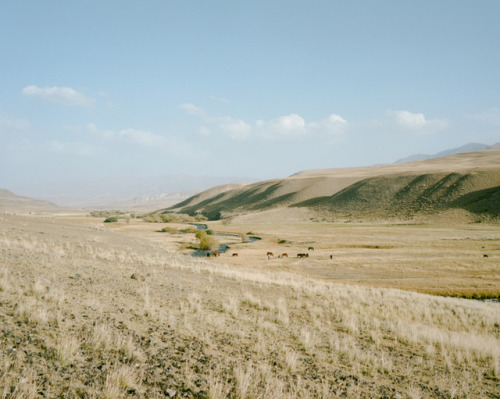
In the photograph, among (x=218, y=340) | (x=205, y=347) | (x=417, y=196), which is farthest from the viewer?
(x=417, y=196)

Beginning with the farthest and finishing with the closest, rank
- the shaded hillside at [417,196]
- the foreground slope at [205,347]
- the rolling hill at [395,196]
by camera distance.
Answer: the rolling hill at [395,196], the shaded hillside at [417,196], the foreground slope at [205,347]

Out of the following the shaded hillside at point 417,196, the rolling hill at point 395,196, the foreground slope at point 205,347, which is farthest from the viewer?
the rolling hill at point 395,196

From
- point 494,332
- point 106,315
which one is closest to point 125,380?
point 106,315

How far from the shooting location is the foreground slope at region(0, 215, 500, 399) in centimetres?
555

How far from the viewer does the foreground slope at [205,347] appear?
5551 millimetres

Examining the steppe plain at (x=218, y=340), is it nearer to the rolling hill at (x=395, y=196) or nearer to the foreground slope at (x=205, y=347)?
the foreground slope at (x=205, y=347)

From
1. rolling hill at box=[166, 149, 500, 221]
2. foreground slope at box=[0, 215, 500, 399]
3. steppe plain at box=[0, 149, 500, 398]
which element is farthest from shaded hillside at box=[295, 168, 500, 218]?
foreground slope at box=[0, 215, 500, 399]

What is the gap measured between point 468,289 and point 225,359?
2626cm

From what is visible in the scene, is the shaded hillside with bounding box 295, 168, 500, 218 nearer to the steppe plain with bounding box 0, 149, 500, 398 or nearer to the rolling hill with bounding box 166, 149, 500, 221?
the rolling hill with bounding box 166, 149, 500, 221

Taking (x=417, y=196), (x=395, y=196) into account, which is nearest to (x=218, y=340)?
(x=417, y=196)

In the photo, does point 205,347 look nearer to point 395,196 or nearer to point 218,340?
point 218,340

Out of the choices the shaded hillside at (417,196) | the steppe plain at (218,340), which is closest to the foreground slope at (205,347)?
the steppe plain at (218,340)

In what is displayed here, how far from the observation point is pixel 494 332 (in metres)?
13.5

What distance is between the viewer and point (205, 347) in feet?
24.4
